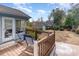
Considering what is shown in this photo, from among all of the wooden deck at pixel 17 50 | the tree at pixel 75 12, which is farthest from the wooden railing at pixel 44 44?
the tree at pixel 75 12

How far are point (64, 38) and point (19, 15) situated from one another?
0.80 meters

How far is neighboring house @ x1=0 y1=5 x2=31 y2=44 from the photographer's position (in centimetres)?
247

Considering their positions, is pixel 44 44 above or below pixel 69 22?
below

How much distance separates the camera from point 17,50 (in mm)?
2537

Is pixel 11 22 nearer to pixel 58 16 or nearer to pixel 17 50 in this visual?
pixel 17 50

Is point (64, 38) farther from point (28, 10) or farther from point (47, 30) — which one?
point (28, 10)

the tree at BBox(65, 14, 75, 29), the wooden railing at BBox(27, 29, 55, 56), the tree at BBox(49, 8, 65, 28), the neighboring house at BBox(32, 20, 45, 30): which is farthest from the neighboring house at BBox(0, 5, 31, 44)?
the tree at BBox(65, 14, 75, 29)

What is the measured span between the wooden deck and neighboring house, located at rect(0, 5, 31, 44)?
0.47 ft

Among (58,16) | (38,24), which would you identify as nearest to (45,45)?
(38,24)

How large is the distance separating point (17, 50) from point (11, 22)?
17.7 inches

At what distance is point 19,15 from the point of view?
8.32 feet

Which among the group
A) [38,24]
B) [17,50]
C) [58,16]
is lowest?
Result: [17,50]

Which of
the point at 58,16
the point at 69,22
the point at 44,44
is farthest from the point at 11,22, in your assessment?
the point at 69,22

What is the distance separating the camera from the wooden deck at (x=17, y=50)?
8.25ft
